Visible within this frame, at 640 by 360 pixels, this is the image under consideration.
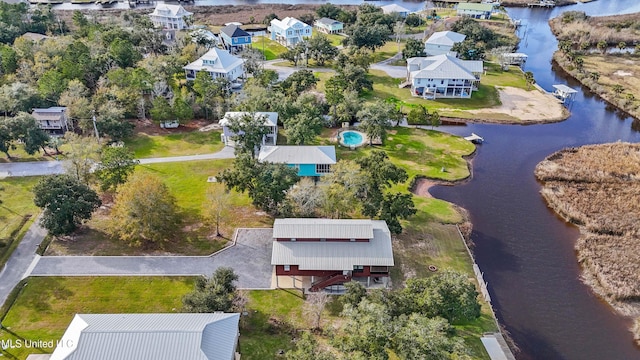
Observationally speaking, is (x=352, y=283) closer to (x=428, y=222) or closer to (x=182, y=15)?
(x=428, y=222)

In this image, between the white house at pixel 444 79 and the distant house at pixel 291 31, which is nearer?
the white house at pixel 444 79

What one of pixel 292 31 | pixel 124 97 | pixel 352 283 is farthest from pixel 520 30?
pixel 352 283

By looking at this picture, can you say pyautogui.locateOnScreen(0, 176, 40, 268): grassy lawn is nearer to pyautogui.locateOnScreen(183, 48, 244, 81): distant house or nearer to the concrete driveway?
the concrete driveway

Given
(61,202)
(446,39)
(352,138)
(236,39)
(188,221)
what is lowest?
(188,221)

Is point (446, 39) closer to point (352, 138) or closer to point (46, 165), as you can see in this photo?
point (352, 138)

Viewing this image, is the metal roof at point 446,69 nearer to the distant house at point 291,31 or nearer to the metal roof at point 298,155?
the metal roof at point 298,155

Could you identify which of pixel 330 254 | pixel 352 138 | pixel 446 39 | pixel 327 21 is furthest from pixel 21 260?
pixel 327 21

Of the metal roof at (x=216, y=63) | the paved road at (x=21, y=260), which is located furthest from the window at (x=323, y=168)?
the metal roof at (x=216, y=63)
